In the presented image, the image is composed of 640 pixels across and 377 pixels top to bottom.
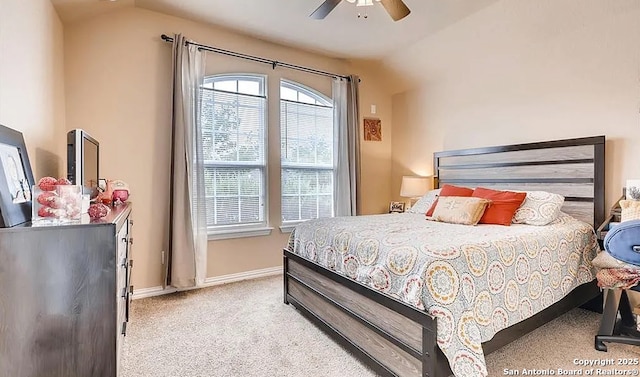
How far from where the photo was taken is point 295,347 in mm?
2221

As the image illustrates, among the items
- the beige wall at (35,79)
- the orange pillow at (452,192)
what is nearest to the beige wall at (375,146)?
the orange pillow at (452,192)

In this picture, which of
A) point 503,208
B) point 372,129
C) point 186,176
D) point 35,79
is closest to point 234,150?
point 186,176

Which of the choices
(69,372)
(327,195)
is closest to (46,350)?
(69,372)

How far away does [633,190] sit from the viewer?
2.49m

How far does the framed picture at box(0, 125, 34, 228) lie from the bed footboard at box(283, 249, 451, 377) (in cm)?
169

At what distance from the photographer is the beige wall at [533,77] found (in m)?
2.67

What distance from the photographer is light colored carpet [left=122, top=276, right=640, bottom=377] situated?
1.97m

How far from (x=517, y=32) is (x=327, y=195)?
273 cm

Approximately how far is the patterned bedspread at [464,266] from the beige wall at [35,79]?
1.95 metres

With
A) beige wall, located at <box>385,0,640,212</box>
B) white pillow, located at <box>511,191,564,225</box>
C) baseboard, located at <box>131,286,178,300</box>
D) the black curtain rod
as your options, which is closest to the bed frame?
beige wall, located at <box>385,0,640,212</box>

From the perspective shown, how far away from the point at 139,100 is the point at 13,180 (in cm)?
197

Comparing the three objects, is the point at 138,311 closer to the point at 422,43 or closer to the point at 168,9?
the point at 168,9

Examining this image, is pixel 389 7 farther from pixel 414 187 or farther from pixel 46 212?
pixel 46 212

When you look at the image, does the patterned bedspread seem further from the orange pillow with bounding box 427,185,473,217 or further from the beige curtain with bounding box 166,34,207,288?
the beige curtain with bounding box 166,34,207,288
